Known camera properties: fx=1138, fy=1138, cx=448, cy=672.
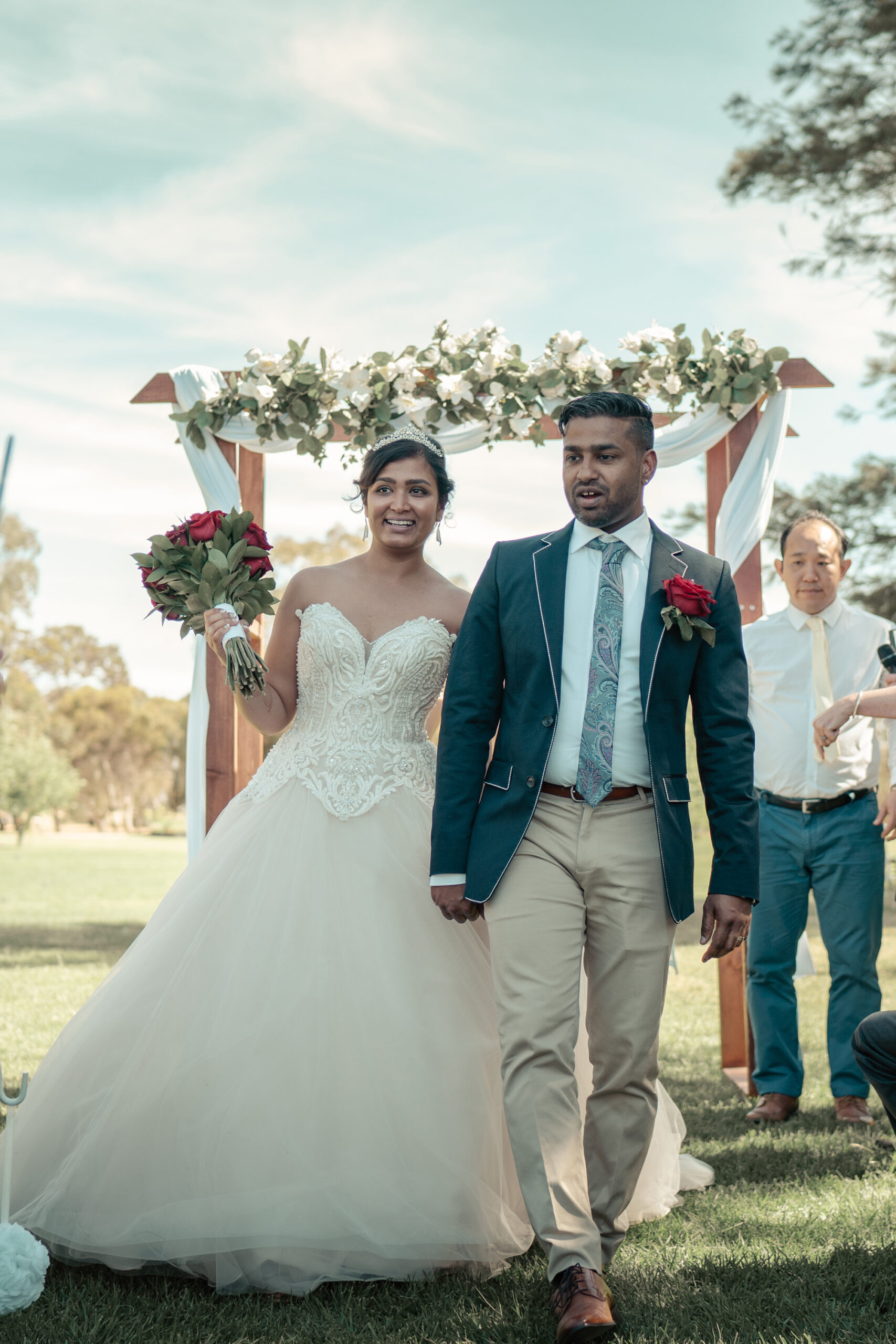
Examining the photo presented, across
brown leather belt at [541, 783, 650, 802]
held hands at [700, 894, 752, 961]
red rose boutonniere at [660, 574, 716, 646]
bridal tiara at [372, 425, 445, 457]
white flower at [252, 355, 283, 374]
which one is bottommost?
held hands at [700, 894, 752, 961]

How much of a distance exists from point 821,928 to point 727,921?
2.12 meters

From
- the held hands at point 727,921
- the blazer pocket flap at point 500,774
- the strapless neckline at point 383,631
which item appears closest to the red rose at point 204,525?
the strapless neckline at point 383,631

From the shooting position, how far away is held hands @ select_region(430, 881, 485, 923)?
10.0 ft

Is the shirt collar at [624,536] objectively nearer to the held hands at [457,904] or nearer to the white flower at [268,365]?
the held hands at [457,904]

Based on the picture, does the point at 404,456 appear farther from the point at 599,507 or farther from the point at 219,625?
the point at 599,507

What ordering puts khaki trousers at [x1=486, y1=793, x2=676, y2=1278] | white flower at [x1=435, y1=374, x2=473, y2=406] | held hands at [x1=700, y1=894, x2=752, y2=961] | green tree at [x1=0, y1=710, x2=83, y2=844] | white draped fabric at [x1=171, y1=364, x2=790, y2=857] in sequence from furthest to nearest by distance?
green tree at [x1=0, y1=710, x2=83, y2=844]
white draped fabric at [x1=171, y1=364, x2=790, y2=857]
white flower at [x1=435, y1=374, x2=473, y2=406]
held hands at [x1=700, y1=894, x2=752, y2=961]
khaki trousers at [x1=486, y1=793, x2=676, y2=1278]

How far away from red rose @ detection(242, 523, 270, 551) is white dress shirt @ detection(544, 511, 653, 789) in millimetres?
1130

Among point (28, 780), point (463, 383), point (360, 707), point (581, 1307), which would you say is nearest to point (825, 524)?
point (463, 383)

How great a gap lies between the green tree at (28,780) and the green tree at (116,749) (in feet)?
55.1

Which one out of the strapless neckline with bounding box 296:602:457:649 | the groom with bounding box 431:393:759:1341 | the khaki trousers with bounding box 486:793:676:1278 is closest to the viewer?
the khaki trousers with bounding box 486:793:676:1278

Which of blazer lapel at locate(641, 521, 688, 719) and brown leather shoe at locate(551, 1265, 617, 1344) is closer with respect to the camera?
brown leather shoe at locate(551, 1265, 617, 1344)

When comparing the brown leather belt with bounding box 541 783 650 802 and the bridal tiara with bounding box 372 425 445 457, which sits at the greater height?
the bridal tiara with bounding box 372 425 445 457

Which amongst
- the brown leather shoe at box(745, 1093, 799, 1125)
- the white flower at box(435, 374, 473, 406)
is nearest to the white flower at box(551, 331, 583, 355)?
the white flower at box(435, 374, 473, 406)

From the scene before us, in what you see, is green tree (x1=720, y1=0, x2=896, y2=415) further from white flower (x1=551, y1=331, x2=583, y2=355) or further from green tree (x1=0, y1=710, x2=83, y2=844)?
green tree (x1=0, y1=710, x2=83, y2=844)
